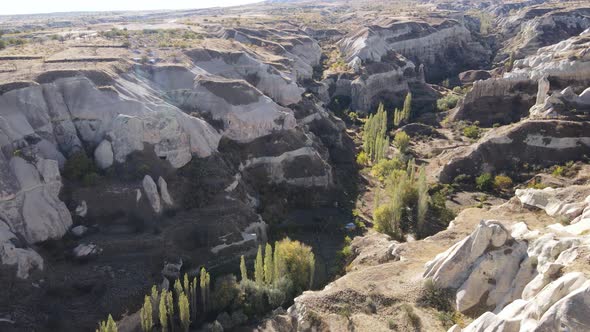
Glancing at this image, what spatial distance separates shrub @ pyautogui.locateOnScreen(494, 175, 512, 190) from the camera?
186 ft

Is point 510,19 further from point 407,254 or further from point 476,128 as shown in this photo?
point 407,254

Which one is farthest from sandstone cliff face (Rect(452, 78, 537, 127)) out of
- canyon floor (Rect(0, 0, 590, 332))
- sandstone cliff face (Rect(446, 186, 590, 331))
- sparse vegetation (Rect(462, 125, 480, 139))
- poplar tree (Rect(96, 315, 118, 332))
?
poplar tree (Rect(96, 315, 118, 332))

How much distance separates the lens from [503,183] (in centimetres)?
5694

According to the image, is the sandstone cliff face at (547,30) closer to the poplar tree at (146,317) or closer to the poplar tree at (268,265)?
the poplar tree at (268,265)

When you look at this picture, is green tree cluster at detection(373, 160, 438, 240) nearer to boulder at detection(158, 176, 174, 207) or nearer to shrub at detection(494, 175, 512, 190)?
shrub at detection(494, 175, 512, 190)

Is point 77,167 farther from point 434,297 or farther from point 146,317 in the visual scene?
point 434,297

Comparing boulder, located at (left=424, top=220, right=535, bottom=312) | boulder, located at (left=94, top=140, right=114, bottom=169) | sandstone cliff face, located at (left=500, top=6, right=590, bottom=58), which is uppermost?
sandstone cliff face, located at (left=500, top=6, right=590, bottom=58)

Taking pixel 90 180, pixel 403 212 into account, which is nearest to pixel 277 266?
pixel 403 212

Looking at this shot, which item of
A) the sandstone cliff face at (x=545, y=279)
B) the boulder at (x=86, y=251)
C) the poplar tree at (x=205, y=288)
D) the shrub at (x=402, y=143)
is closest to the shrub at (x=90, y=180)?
the boulder at (x=86, y=251)

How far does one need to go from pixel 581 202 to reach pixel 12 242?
47719mm

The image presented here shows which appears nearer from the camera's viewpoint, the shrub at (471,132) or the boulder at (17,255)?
the boulder at (17,255)

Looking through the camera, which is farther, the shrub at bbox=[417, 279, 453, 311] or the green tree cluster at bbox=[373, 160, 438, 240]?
the green tree cluster at bbox=[373, 160, 438, 240]

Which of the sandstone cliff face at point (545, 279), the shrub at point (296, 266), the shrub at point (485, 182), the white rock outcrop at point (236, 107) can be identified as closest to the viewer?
the sandstone cliff face at point (545, 279)

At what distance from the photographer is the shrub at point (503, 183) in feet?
186
